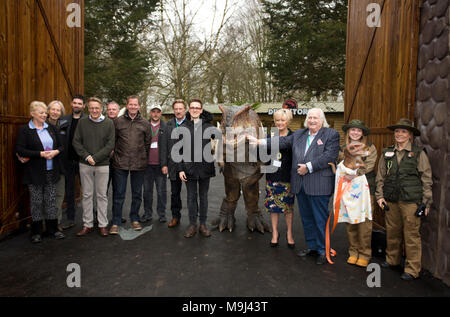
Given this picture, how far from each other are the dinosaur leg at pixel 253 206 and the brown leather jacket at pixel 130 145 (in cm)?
168

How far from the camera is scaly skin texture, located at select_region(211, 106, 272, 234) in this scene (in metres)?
3.87

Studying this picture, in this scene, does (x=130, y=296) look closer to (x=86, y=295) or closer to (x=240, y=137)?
(x=86, y=295)

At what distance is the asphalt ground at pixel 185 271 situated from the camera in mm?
2803

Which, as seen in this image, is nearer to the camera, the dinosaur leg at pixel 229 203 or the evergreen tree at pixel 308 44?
the dinosaur leg at pixel 229 203

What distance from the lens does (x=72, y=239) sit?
415 centimetres

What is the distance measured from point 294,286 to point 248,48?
19.2 metres

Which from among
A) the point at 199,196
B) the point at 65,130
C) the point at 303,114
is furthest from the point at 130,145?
the point at 303,114

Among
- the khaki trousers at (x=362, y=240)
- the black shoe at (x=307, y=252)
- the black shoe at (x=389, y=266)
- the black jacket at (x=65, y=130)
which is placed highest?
the black jacket at (x=65, y=130)

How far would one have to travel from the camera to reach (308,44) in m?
10.0

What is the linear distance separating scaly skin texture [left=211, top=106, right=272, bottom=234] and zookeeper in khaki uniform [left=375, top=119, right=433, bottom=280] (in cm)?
158

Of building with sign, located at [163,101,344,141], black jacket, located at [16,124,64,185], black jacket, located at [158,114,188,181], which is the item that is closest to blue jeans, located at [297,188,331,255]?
black jacket, located at [158,114,188,181]

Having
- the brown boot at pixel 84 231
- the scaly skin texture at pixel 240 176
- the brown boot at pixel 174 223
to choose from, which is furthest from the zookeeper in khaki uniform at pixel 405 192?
the brown boot at pixel 84 231

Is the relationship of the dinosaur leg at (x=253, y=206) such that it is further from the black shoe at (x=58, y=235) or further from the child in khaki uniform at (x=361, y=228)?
the black shoe at (x=58, y=235)
